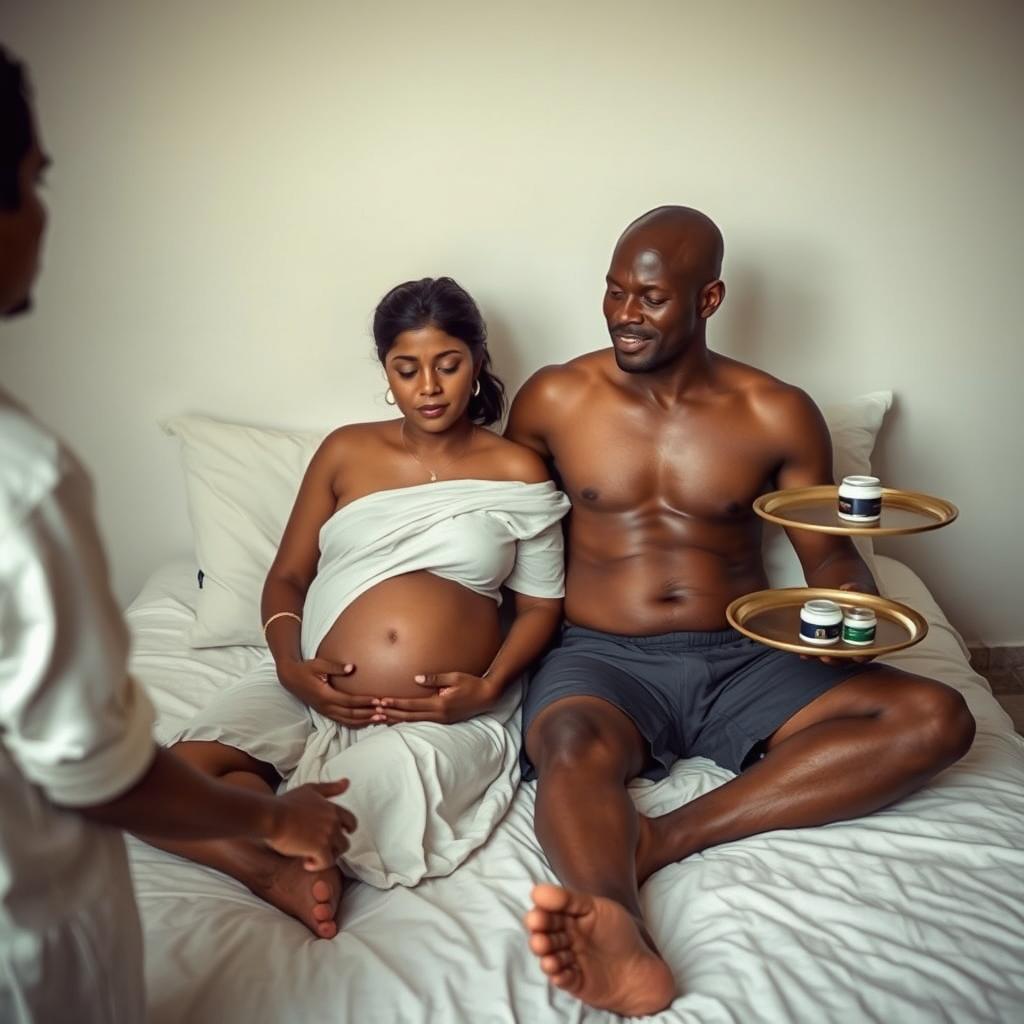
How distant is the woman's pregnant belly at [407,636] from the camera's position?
202 cm

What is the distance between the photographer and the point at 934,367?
2773 millimetres

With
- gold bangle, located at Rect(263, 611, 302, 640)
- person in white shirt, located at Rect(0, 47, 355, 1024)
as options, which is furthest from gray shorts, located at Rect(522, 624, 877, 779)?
person in white shirt, located at Rect(0, 47, 355, 1024)

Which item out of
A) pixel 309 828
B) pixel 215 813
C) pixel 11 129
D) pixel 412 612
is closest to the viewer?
pixel 11 129

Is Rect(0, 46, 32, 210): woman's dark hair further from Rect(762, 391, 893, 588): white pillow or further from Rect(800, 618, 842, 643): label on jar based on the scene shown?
Rect(762, 391, 893, 588): white pillow

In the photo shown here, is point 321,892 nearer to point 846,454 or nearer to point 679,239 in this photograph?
point 679,239

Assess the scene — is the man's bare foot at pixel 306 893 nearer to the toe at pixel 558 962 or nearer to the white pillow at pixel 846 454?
the toe at pixel 558 962

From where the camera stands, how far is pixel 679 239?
2.13 metres

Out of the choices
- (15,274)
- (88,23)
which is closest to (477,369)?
(88,23)

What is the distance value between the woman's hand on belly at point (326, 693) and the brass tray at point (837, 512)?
0.81m

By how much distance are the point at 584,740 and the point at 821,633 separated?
45 centimetres

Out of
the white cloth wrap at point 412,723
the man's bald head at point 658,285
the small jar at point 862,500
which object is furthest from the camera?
the man's bald head at point 658,285

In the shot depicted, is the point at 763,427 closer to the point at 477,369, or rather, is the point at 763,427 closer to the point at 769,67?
the point at 477,369

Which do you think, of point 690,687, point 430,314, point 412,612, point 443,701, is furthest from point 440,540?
point 690,687

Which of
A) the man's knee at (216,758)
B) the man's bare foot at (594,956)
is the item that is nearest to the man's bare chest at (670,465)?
the man's knee at (216,758)
